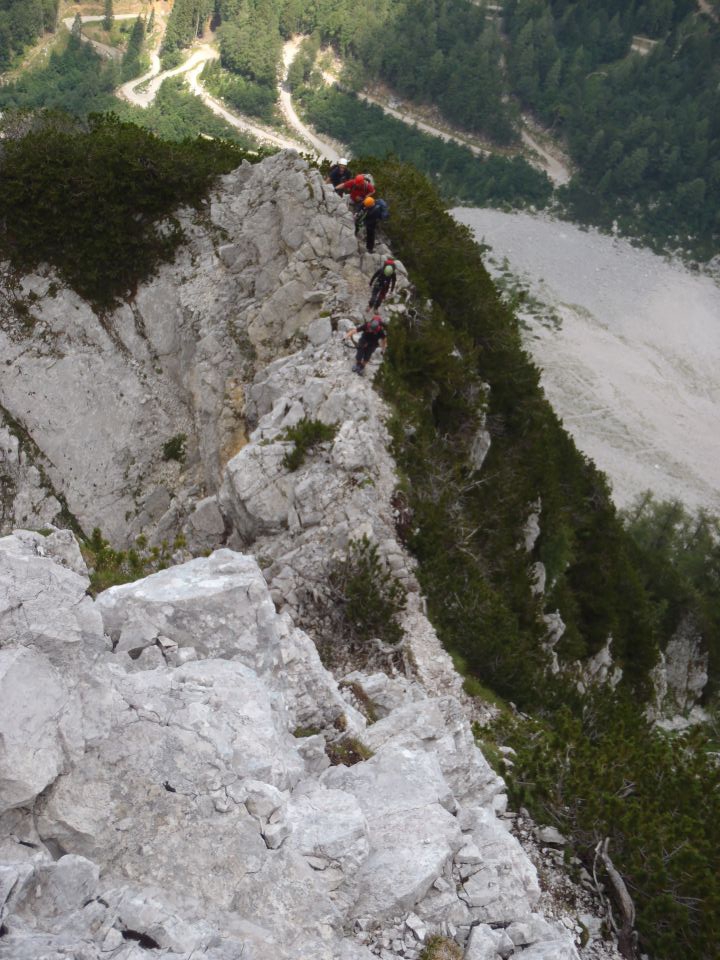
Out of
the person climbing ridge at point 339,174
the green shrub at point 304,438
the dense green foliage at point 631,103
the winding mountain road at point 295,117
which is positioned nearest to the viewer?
the green shrub at point 304,438

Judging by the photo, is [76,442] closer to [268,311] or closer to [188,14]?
[268,311]

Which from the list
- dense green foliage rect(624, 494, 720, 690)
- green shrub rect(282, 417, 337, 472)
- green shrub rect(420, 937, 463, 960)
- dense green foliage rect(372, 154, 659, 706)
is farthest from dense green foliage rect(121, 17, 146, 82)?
green shrub rect(420, 937, 463, 960)

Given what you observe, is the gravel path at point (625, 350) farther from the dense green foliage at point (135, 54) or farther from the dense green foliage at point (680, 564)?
the dense green foliage at point (135, 54)

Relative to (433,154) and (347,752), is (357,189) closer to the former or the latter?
(347,752)

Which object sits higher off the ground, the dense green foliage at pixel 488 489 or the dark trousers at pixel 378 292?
the dark trousers at pixel 378 292

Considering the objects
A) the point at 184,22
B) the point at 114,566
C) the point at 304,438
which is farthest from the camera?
the point at 184,22

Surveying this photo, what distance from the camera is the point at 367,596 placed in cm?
1600

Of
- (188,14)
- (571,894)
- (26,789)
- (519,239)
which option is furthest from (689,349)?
(188,14)

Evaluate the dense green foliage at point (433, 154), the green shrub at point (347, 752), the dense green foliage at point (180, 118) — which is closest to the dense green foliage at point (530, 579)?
the green shrub at point (347, 752)

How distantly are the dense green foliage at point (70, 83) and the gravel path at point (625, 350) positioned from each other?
55.9 meters

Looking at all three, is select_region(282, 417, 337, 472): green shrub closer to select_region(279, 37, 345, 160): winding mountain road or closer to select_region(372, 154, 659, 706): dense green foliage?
select_region(372, 154, 659, 706): dense green foliage

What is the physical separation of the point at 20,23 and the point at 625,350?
108479 millimetres

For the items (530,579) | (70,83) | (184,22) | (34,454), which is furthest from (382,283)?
(184,22)

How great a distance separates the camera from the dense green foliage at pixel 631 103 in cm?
10544
